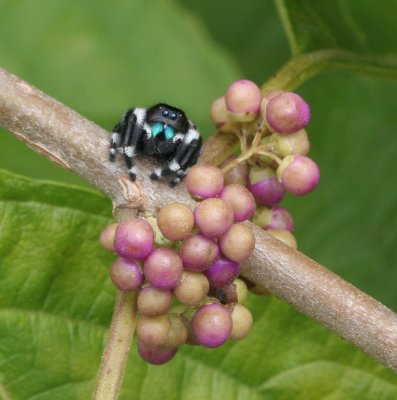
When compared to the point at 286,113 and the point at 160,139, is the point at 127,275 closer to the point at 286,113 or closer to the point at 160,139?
the point at 160,139

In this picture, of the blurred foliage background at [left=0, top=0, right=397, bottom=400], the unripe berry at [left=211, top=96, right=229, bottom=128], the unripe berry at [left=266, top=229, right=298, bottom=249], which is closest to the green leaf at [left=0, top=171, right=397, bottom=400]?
the unripe berry at [left=211, top=96, right=229, bottom=128]

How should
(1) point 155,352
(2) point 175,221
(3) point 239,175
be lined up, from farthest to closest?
1. (3) point 239,175
2. (1) point 155,352
3. (2) point 175,221

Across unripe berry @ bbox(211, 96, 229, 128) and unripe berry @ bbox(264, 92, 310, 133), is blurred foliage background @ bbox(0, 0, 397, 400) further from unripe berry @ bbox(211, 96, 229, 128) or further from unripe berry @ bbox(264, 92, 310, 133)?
unripe berry @ bbox(264, 92, 310, 133)

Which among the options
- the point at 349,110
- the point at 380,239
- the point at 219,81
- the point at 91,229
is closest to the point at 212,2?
the point at 219,81

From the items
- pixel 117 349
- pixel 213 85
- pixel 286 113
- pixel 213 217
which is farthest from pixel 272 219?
pixel 213 85

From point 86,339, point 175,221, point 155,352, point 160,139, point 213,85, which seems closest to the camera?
point 175,221

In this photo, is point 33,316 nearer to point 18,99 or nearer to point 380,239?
point 18,99
